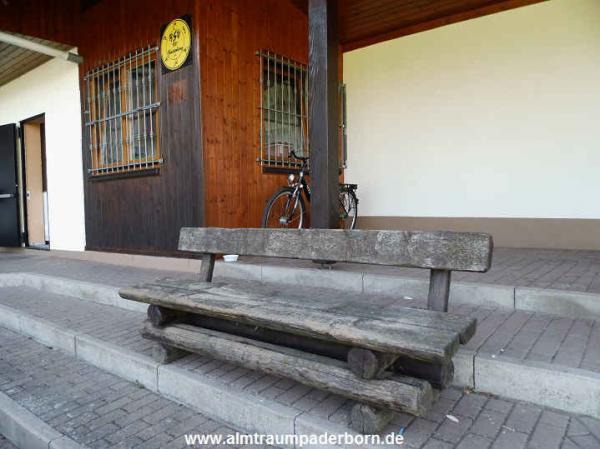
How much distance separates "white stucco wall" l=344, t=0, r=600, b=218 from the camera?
4.68 m

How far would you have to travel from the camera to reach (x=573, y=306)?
2572 mm

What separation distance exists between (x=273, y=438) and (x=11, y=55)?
23.4 feet

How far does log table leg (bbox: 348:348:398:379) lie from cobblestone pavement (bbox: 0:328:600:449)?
10.7 inches

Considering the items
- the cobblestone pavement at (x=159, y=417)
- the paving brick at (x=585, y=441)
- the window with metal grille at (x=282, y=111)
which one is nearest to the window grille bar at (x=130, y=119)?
the window with metal grille at (x=282, y=111)

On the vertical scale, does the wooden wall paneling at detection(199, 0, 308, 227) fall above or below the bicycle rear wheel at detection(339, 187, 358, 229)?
above

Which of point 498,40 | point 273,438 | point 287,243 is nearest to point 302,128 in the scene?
point 498,40

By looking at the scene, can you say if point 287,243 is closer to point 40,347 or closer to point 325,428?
point 325,428

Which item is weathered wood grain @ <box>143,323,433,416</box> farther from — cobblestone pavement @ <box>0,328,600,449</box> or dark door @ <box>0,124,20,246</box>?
dark door @ <box>0,124,20,246</box>

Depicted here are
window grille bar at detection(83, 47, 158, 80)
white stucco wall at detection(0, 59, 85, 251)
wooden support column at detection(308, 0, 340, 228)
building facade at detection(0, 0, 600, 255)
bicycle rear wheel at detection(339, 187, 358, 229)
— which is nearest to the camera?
wooden support column at detection(308, 0, 340, 228)

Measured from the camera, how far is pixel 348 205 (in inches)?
221

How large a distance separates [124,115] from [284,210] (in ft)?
7.74

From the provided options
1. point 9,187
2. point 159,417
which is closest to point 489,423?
point 159,417

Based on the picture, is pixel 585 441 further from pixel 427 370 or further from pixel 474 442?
pixel 427 370

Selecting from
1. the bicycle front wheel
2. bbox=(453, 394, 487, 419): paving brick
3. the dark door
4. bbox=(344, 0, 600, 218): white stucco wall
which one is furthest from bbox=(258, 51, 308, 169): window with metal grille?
the dark door
